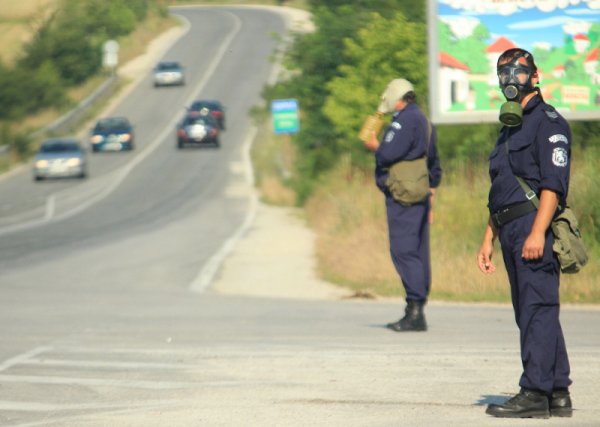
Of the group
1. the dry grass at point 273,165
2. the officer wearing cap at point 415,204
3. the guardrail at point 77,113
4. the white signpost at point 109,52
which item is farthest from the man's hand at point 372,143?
the white signpost at point 109,52

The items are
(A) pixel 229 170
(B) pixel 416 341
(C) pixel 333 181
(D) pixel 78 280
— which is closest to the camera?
(B) pixel 416 341

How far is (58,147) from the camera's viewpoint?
162 ft

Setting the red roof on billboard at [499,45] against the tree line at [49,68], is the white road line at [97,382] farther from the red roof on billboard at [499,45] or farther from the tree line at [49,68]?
the tree line at [49,68]

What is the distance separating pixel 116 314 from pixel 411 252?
3.76 m

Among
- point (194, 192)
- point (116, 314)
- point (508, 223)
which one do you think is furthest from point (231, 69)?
point (508, 223)

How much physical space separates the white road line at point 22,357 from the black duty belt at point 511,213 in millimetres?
3816

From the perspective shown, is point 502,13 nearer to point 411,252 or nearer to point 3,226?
point 411,252

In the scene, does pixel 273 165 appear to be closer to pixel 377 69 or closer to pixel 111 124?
pixel 111 124

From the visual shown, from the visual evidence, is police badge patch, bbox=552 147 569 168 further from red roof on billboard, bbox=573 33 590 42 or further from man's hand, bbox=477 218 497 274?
red roof on billboard, bbox=573 33 590 42

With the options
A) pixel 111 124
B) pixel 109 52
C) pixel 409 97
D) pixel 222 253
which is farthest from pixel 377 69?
pixel 109 52

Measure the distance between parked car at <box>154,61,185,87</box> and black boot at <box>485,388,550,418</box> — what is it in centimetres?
6990

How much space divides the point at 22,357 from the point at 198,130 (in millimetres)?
48615

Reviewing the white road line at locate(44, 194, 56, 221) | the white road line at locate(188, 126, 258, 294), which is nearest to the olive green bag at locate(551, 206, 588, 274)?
the white road line at locate(188, 126, 258, 294)

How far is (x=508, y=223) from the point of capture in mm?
7285
